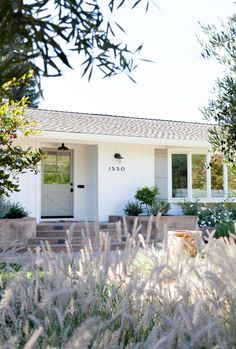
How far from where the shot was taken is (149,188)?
16688 mm

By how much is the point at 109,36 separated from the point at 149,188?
43.7ft

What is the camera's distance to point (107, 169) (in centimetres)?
1666

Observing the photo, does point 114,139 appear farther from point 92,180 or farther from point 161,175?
point 161,175

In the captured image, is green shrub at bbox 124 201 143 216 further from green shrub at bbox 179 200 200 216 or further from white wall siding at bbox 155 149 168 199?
white wall siding at bbox 155 149 168 199

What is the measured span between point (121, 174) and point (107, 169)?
1.72 feet

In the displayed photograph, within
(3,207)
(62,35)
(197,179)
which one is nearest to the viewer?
(62,35)

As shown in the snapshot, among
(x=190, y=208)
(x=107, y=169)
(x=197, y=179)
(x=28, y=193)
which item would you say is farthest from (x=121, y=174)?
(x=28, y=193)

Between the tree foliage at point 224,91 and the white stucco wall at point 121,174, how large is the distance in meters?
9.19

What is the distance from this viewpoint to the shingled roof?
16.7m

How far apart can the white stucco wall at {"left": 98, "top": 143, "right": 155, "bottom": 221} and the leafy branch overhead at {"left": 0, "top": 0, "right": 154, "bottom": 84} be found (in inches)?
510

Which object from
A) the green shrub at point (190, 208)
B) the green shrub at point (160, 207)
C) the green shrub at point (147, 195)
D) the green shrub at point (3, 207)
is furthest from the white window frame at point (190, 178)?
the green shrub at point (3, 207)

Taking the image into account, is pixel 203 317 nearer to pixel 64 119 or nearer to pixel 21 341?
pixel 21 341

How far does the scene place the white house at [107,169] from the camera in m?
16.2

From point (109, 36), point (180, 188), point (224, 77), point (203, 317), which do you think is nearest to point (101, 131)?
point (180, 188)
